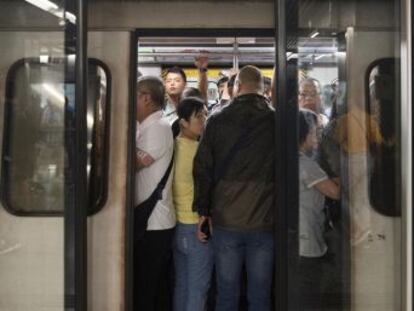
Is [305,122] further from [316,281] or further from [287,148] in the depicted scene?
[316,281]

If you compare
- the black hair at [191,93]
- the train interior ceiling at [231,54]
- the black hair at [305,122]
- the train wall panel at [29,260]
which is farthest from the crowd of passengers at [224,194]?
the train wall panel at [29,260]

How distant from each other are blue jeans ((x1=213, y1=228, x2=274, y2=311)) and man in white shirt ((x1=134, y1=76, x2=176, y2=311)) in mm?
339

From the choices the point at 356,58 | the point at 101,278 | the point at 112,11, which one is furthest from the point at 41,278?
the point at 356,58

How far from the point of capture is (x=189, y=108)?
352cm

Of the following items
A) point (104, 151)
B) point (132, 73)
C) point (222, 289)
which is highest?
point (132, 73)

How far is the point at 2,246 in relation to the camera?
3.05 metres

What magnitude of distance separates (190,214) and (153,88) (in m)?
Result: 0.81

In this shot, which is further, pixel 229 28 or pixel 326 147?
pixel 229 28

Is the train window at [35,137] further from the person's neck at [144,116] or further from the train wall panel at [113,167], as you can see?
the person's neck at [144,116]

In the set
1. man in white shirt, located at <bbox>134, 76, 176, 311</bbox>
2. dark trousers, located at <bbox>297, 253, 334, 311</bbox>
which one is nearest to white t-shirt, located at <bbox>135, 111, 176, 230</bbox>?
man in white shirt, located at <bbox>134, 76, 176, 311</bbox>

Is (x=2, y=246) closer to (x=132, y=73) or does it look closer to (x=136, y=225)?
(x=136, y=225)

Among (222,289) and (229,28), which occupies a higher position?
(229,28)

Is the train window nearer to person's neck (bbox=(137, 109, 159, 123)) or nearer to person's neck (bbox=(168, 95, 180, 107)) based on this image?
person's neck (bbox=(137, 109, 159, 123))

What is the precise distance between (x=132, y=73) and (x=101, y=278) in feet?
3.95
